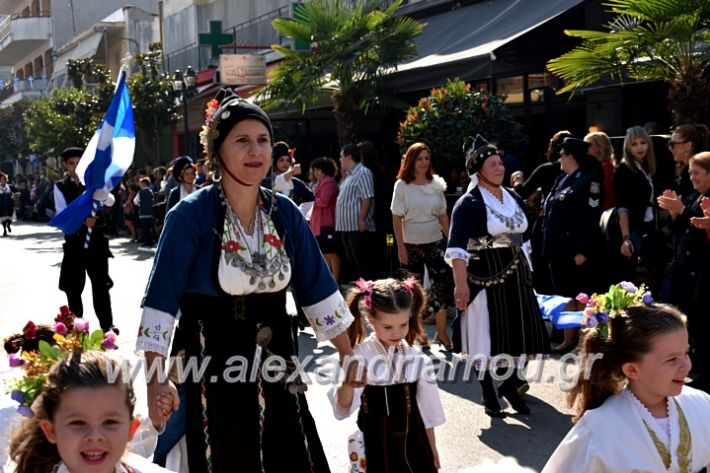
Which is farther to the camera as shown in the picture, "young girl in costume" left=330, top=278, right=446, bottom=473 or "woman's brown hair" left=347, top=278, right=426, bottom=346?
A: "woman's brown hair" left=347, top=278, right=426, bottom=346

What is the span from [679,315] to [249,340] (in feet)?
5.42

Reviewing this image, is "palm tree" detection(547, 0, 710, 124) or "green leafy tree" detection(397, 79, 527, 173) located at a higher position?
A: "palm tree" detection(547, 0, 710, 124)

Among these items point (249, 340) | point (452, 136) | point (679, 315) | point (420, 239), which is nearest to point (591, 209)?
point (420, 239)

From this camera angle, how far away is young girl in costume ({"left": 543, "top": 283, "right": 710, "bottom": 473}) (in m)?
3.77

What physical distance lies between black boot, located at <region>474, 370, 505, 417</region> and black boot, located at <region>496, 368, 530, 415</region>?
0.29 ft

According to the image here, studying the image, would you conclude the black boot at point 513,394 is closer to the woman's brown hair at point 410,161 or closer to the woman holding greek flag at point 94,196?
the woman's brown hair at point 410,161

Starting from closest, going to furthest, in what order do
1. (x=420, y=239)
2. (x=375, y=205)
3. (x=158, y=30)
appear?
(x=420, y=239) < (x=375, y=205) < (x=158, y=30)

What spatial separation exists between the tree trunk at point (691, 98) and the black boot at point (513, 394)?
3.24 meters

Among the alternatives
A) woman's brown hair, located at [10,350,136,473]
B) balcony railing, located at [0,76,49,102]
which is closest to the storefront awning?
woman's brown hair, located at [10,350,136,473]

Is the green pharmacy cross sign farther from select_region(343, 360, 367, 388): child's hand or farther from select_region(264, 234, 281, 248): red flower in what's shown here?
select_region(264, 234, 281, 248): red flower

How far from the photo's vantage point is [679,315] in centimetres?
396

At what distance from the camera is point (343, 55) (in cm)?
1628

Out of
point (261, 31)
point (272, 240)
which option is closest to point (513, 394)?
point (272, 240)

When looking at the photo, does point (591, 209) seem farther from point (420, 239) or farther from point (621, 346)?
point (621, 346)
